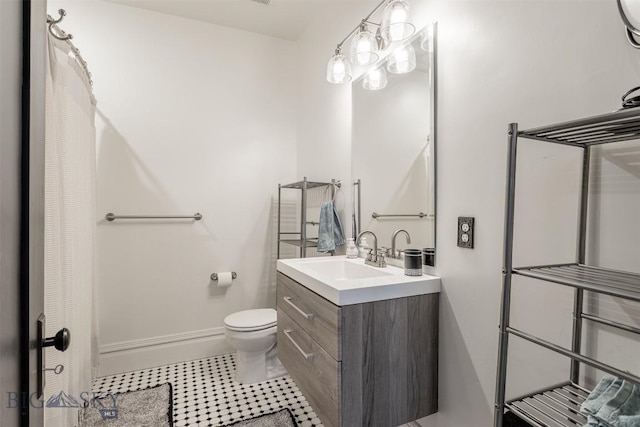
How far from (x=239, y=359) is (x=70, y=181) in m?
1.50

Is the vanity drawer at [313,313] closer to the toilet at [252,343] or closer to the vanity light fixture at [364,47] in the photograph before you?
the toilet at [252,343]

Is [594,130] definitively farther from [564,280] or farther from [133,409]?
[133,409]

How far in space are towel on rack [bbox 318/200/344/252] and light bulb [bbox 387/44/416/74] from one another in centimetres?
91

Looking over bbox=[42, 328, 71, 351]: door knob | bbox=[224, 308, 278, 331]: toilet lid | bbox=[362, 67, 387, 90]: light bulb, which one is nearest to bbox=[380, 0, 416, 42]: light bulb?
bbox=[362, 67, 387, 90]: light bulb

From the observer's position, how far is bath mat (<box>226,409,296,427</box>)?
5.60 feet

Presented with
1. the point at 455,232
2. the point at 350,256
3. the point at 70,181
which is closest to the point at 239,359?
the point at 350,256

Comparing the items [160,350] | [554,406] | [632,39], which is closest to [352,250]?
[554,406]

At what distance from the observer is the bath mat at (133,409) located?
5.64 feet

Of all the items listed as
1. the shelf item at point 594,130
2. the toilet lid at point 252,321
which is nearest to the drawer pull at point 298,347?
the toilet lid at point 252,321

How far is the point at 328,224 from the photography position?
84.2 inches

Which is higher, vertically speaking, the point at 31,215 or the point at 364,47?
the point at 364,47

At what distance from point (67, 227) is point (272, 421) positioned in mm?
1411

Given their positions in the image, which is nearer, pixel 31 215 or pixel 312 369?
pixel 31 215

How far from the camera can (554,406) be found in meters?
0.85
